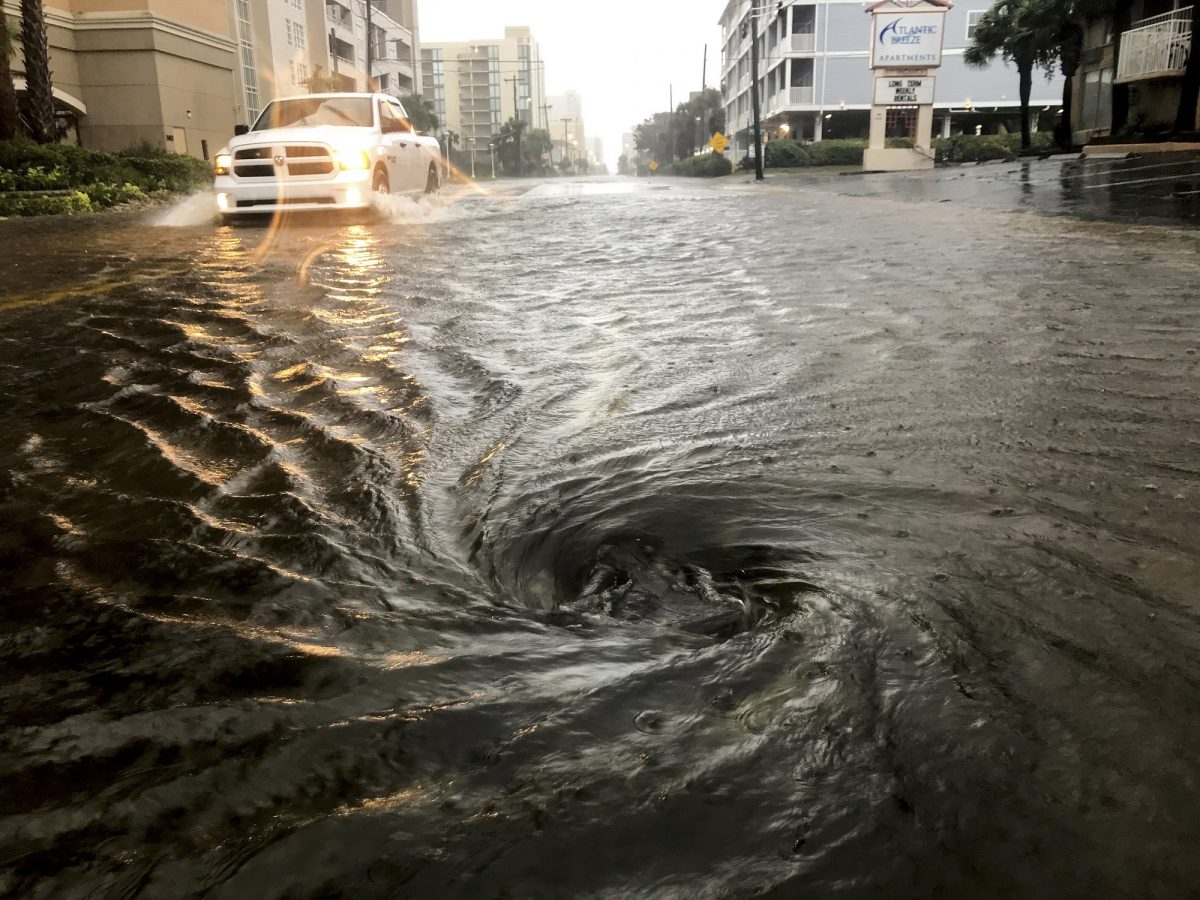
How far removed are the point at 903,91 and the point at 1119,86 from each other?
7.55 m

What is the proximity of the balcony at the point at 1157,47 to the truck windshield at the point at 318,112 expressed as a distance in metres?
20.8

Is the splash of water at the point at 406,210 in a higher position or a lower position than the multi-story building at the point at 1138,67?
lower

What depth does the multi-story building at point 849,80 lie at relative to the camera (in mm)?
57125

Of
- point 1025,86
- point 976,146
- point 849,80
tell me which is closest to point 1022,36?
point 1025,86

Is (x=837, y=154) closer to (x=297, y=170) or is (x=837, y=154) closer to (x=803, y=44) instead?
(x=803, y=44)

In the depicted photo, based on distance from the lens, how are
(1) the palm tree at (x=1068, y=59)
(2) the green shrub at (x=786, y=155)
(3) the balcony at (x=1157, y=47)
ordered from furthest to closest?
(2) the green shrub at (x=786, y=155) → (1) the palm tree at (x=1068, y=59) → (3) the balcony at (x=1157, y=47)

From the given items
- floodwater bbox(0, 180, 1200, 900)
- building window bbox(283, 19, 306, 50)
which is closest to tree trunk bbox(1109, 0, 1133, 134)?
floodwater bbox(0, 180, 1200, 900)

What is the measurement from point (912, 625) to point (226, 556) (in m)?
1.62

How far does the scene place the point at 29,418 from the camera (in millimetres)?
3510

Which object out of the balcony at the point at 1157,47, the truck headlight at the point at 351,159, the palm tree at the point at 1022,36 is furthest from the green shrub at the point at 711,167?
the truck headlight at the point at 351,159

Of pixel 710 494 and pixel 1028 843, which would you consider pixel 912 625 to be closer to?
pixel 1028 843

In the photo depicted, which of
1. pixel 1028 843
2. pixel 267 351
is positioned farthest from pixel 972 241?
pixel 1028 843

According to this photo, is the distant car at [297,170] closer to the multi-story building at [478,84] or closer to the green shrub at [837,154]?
the green shrub at [837,154]

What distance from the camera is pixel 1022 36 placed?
100ft
